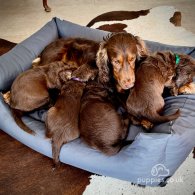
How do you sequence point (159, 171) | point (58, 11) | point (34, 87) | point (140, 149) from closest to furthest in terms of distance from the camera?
1. point (140, 149)
2. point (159, 171)
3. point (34, 87)
4. point (58, 11)

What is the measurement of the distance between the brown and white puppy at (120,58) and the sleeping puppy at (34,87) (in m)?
0.30

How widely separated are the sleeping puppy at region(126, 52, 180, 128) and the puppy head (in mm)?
38

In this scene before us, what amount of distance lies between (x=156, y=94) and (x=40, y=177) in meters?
1.05

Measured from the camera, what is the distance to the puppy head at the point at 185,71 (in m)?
2.05

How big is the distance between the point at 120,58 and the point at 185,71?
1.65 feet

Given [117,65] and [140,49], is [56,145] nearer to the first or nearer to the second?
[117,65]

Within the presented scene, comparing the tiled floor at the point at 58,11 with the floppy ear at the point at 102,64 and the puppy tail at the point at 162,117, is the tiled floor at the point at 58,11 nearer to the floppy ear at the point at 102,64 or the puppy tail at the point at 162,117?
the floppy ear at the point at 102,64

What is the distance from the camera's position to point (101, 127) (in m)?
1.80

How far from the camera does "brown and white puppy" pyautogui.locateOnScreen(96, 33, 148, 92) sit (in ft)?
6.43

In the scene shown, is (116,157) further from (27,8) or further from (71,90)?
(27,8)

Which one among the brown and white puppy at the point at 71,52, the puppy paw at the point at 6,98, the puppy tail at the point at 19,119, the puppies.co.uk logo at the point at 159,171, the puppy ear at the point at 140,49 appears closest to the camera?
the puppies.co.uk logo at the point at 159,171

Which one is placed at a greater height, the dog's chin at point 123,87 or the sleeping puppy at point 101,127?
the dog's chin at point 123,87

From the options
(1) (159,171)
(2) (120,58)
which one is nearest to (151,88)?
(2) (120,58)

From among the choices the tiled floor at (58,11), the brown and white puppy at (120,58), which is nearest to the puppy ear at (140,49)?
the brown and white puppy at (120,58)
